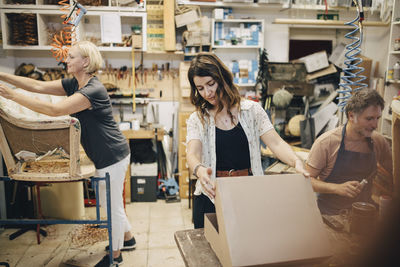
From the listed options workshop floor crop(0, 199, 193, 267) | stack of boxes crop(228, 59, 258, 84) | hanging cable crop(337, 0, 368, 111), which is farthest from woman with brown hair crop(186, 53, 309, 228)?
stack of boxes crop(228, 59, 258, 84)

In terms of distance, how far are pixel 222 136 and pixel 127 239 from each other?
66.3 inches

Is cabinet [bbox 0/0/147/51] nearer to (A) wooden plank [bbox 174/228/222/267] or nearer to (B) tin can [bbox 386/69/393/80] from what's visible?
(A) wooden plank [bbox 174/228/222/267]

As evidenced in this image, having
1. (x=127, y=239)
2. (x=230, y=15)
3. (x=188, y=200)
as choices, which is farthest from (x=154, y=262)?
(x=230, y=15)

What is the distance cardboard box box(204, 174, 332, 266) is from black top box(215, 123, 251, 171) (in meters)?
0.60

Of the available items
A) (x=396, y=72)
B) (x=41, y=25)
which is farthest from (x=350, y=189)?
(x=41, y=25)

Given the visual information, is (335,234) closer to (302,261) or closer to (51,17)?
(302,261)

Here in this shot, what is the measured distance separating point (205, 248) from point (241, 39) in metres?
3.38

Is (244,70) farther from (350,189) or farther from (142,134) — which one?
(350,189)

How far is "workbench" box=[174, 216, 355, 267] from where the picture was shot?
49.1 inches

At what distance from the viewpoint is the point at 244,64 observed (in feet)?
14.2

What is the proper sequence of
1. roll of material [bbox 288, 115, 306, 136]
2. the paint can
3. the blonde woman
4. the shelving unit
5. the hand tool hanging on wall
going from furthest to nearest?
roll of material [bbox 288, 115, 306, 136] → the shelving unit → the hand tool hanging on wall → the blonde woman → the paint can

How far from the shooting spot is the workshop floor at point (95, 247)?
2832 mm

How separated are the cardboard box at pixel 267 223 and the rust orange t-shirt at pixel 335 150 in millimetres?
853

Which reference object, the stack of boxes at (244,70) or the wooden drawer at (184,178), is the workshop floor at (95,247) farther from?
the stack of boxes at (244,70)
